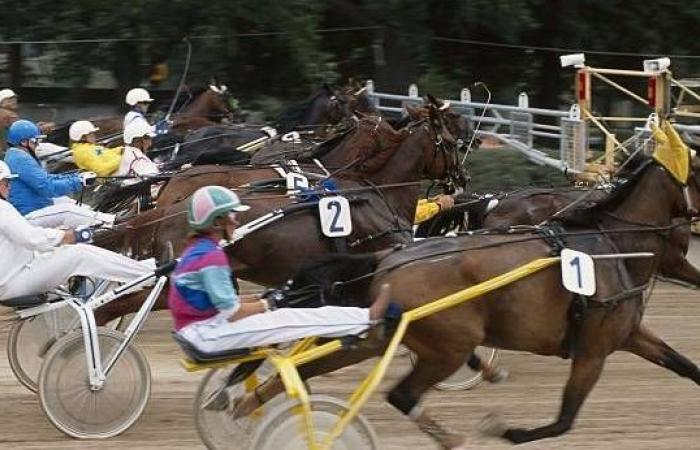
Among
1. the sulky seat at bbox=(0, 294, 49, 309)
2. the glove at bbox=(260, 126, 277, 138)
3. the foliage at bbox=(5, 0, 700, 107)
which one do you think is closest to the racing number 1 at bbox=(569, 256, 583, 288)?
the sulky seat at bbox=(0, 294, 49, 309)

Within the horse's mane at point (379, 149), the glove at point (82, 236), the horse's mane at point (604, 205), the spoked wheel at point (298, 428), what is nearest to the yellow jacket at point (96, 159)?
the horse's mane at point (379, 149)

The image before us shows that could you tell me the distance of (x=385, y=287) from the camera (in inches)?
270

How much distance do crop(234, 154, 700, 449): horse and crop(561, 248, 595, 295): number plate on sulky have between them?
0.17ft

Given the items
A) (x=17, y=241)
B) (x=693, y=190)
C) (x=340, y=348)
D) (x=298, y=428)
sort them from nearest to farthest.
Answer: (x=298, y=428) < (x=340, y=348) < (x=693, y=190) < (x=17, y=241)

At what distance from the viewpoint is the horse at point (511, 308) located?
6996 millimetres

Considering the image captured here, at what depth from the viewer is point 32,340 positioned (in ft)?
30.7

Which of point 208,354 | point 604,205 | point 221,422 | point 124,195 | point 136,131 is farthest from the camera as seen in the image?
point 136,131

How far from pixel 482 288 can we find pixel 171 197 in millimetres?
4133

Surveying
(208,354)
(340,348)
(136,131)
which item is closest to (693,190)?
(340,348)

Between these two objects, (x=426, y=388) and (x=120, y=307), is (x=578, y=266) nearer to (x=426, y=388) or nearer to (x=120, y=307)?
(x=426, y=388)

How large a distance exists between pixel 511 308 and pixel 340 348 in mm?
923

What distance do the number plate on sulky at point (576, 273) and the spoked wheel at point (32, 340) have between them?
3.47m

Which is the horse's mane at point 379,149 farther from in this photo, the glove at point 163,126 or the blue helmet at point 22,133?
the glove at point 163,126

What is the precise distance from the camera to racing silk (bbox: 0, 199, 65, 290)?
26.9ft
